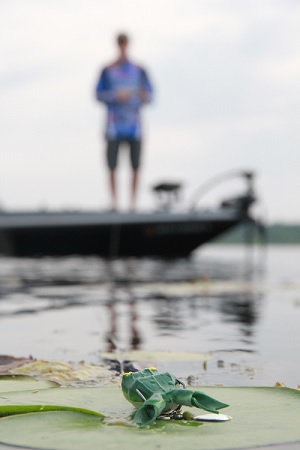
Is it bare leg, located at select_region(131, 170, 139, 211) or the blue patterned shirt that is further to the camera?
bare leg, located at select_region(131, 170, 139, 211)

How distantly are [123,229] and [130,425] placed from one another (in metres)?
11.3

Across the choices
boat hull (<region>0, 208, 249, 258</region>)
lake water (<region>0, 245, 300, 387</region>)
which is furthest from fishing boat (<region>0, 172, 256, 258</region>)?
lake water (<region>0, 245, 300, 387</region>)

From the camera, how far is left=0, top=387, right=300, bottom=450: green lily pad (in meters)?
1.69

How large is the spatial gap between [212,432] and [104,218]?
35.9ft

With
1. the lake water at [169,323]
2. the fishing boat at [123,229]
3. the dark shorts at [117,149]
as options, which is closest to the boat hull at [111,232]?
the fishing boat at [123,229]

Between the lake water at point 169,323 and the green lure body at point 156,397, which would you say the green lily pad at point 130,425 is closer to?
the green lure body at point 156,397

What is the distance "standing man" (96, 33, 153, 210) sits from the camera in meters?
11.1

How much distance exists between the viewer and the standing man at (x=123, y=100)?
11.1 m

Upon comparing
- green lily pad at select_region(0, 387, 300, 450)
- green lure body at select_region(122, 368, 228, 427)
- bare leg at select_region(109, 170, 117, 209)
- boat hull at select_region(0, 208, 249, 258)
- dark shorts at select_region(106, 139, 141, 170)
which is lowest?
green lily pad at select_region(0, 387, 300, 450)

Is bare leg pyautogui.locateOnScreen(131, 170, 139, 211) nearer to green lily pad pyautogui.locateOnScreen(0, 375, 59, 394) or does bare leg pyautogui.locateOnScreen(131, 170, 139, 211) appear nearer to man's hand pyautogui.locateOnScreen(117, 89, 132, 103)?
man's hand pyautogui.locateOnScreen(117, 89, 132, 103)

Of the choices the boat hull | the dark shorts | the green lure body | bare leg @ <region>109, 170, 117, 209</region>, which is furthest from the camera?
the boat hull

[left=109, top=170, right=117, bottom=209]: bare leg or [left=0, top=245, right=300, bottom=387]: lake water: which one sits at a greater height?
[left=109, top=170, right=117, bottom=209]: bare leg

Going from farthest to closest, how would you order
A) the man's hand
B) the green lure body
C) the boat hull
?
the boat hull
the man's hand
the green lure body

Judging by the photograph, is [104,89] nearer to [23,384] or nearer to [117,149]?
[117,149]
